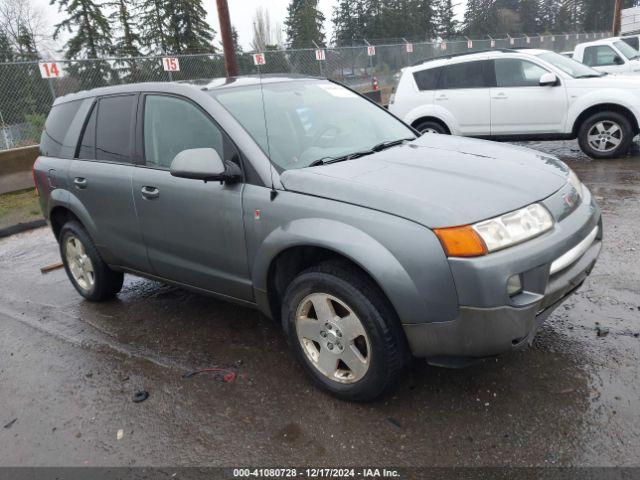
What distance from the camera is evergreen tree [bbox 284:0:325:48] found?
Answer: 4869cm

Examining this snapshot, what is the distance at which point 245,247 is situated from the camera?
313 centimetres

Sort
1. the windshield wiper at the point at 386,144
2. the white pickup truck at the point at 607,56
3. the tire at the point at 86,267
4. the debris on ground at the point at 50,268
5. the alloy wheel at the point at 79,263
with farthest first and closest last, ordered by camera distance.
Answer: the white pickup truck at the point at 607,56 → the debris on ground at the point at 50,268 → the alloy wheel at the point at 79,263 → the tire at the point at 86,267 → the windshield wiper at the point at 386,144

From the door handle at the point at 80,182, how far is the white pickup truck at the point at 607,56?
12.4 metres

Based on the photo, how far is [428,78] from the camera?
9.25 metres

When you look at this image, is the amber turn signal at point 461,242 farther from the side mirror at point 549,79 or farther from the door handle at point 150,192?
the side mirror at point 549,79

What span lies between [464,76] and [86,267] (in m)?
6.95

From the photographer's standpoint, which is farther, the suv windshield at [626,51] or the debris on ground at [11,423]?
the suv windshield at [626,51]

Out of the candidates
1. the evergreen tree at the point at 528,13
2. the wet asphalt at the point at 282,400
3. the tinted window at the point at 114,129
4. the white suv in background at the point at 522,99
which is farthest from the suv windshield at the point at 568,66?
the evergreen tree at the point at 528,13

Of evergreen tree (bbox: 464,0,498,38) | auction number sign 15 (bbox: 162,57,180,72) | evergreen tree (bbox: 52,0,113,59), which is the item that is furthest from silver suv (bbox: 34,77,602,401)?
evergreen tree (bbox: 464,0,498,38)

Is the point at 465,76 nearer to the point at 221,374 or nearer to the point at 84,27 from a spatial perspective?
the point at 221,374

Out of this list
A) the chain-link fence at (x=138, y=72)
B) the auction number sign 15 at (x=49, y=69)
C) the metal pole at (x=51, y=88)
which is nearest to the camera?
the auction number sign 15 at (x=49, y=69)

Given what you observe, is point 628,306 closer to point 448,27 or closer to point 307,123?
point 307,123

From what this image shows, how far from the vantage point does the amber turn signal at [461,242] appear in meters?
2.36

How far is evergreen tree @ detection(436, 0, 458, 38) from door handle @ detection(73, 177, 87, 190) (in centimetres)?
6370
